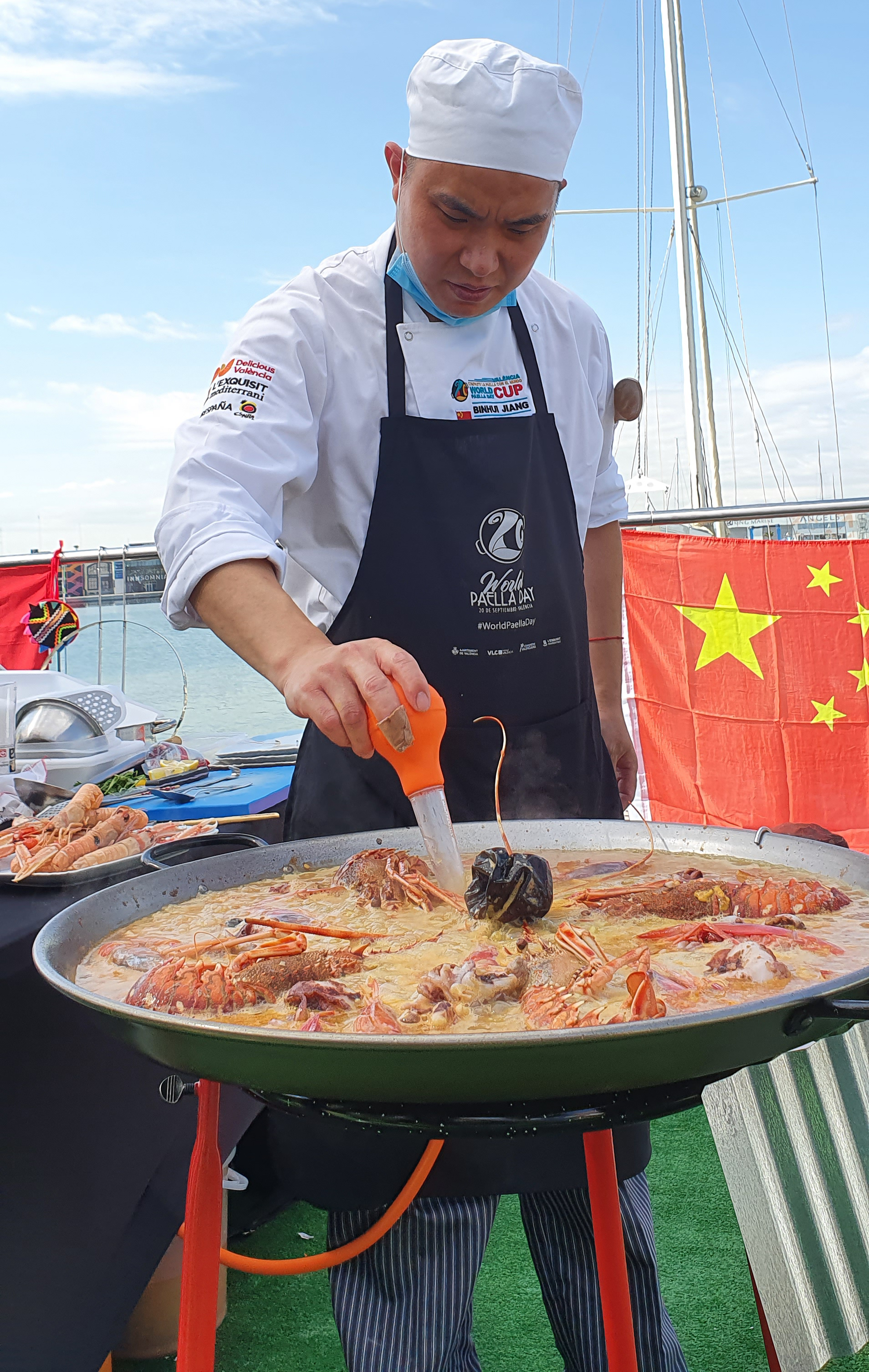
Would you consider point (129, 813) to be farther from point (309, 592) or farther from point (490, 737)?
point (490, 737)

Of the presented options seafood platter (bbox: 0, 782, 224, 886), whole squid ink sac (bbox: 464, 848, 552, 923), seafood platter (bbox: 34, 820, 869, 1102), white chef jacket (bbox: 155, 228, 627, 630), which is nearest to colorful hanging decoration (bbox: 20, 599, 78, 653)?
seafood platter (bbox: 0, 782, 224, 886)

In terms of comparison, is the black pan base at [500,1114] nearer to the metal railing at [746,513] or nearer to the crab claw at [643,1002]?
the crab claw at [643,1002]

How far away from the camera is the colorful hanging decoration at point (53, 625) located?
451 centimetres

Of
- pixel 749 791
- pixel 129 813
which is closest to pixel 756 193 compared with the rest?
pixel 749 791

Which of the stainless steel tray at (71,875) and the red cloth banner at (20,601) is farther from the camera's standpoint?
the red cloth banner at (20,601)

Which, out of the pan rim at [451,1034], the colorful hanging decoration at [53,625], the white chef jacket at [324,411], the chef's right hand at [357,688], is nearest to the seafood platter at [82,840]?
the white chef jacket at [324,411]

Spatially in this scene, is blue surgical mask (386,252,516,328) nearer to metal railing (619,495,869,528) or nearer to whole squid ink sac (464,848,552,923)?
whole squid ink sac (464,848,552,923)

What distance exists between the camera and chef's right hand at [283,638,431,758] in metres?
1.36

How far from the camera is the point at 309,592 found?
2250 mm

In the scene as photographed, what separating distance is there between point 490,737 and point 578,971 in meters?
0.89

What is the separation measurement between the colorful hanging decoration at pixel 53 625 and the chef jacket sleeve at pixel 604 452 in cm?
271

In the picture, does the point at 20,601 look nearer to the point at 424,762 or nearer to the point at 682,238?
the point at 424,762

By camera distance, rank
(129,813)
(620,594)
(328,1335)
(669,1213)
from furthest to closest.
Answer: (669,1213), (620,594), (328,1335), (129,813)

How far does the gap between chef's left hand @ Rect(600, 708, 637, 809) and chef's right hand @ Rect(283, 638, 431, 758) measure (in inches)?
53.5
